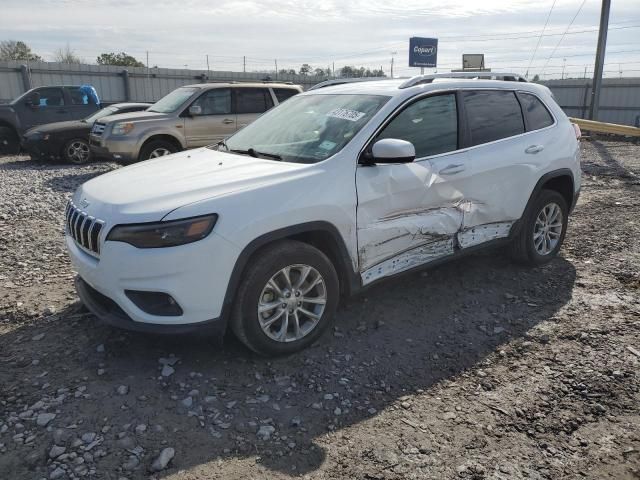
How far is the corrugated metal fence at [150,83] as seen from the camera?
773 inches

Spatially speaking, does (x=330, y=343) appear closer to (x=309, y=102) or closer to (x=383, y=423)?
(x=383, y=423)

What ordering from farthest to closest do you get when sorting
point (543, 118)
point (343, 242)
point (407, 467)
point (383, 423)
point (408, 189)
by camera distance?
1. point (543, 118)
2. point (408, 189)
3. point (343, 242)
4. point (383, 423)
5. point (407, 467)

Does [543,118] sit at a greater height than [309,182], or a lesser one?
greater

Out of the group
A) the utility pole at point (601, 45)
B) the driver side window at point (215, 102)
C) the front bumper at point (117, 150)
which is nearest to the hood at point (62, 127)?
the front bumper at point (117, 150)

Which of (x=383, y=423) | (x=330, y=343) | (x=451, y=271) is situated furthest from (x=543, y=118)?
(x=383, y=423)

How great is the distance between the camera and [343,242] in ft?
11.6

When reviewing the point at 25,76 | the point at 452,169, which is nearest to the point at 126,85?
the point at 25,76

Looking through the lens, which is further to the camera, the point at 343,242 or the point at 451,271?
the point at 451,271

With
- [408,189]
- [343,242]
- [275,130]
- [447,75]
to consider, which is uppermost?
[447,75]

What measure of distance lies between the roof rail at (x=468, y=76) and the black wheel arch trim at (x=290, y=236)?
4.71 ft

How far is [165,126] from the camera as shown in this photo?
1016cm

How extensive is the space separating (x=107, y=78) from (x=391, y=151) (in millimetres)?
20824

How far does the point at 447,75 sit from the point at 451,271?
1.79 m

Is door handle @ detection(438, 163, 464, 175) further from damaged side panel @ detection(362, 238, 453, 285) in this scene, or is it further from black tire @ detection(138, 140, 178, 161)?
black tire @ detection(138, 140, 178, 161)
